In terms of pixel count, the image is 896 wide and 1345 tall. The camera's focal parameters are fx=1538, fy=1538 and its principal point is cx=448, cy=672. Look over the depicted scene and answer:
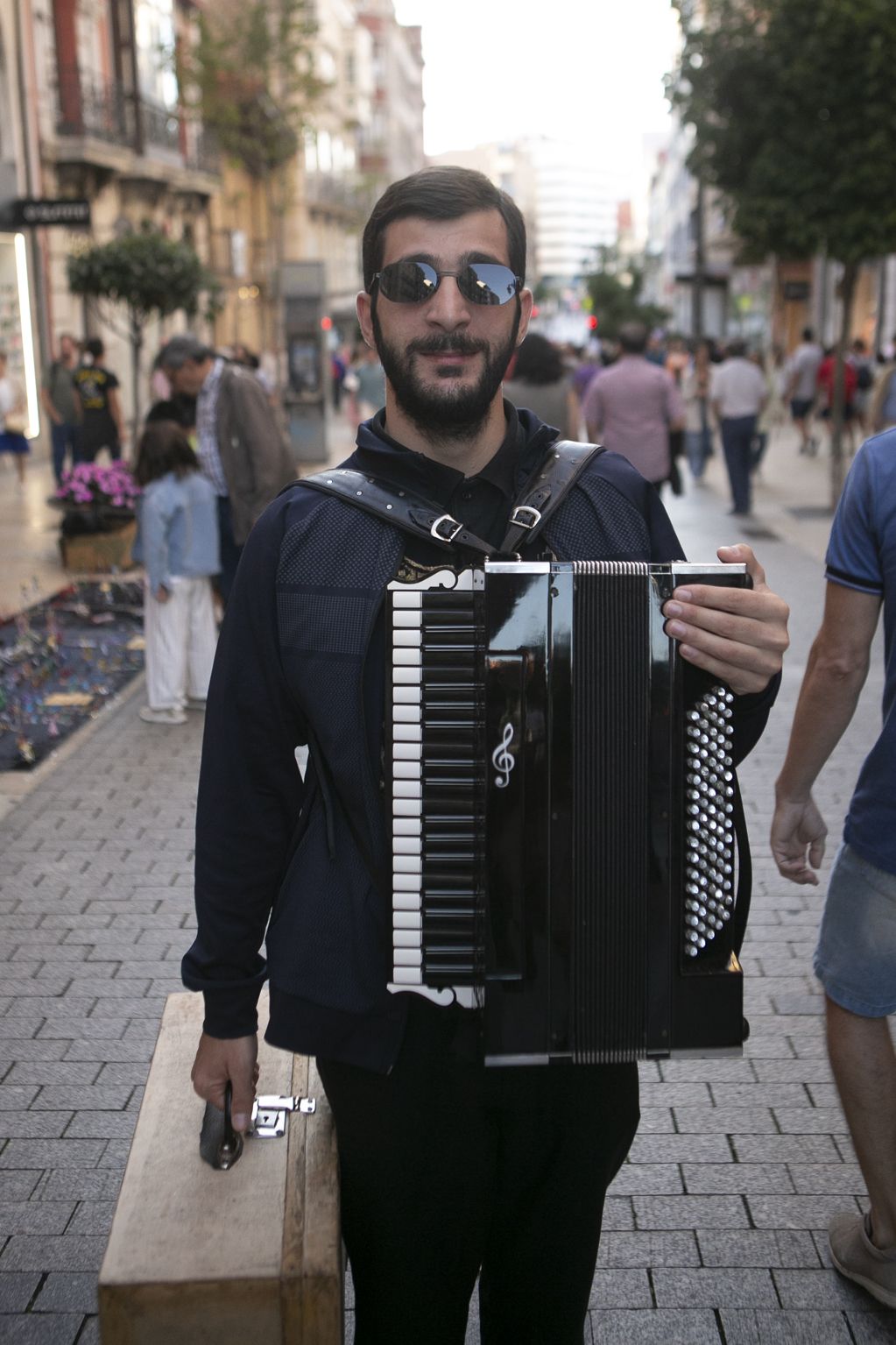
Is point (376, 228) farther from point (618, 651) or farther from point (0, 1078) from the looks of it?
point (0, 1078)

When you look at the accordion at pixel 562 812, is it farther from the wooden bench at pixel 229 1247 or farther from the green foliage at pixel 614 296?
the green foliage at pixel 614 296

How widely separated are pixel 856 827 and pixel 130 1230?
1540 millimetres

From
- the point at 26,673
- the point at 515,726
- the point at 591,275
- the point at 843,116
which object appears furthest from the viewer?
the point at 591,275

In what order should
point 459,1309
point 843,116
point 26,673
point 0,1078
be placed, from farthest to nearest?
point 843,116
point 26,673
point 0,1078
point 459,1309

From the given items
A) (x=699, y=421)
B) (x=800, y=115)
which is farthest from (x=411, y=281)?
(x=699, y=421)

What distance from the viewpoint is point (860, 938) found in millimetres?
3021

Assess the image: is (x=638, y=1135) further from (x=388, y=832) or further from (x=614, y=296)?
(x=614, y=296)

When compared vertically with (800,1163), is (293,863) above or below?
above

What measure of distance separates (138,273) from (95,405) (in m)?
1.57

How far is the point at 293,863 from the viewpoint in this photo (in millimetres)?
2402

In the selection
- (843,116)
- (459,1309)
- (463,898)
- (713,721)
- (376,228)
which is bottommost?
(459,1309)

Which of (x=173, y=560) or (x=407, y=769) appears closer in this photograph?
(x=407, y=769)

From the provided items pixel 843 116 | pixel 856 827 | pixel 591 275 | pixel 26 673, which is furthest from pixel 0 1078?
pixel 591 275

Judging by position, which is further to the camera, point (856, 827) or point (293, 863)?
point (856, 827)
